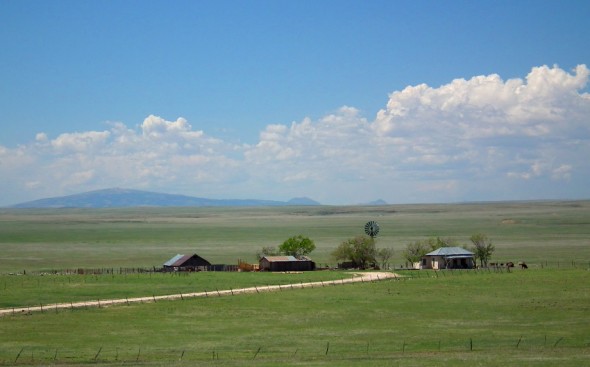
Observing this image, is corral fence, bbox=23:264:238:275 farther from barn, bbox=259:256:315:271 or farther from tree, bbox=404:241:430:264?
tree, bbox=404:241:430:264

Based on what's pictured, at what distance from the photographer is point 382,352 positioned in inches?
1732

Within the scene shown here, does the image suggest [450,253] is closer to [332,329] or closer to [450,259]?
[450,259]

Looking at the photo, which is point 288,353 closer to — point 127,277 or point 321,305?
point 321,305

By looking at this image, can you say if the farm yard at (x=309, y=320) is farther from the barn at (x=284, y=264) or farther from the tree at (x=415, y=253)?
the tree at (x=415, y=253)

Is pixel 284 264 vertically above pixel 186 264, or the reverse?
pixel 186 264

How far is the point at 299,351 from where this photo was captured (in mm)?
44875

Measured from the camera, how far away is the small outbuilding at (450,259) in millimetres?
100375

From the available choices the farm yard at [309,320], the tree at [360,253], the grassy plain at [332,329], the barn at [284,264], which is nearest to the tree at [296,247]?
the tree at [360,253]

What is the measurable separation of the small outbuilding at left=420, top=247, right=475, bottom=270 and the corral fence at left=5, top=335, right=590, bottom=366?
52.0 meters

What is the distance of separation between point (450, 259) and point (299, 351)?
58.4m

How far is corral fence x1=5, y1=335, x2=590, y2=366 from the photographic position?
41781 millimetres

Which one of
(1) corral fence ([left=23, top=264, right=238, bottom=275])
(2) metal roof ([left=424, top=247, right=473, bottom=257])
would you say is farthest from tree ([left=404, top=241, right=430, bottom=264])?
(1) corral fence ([left=23, top=264, right=238, bottom=275])

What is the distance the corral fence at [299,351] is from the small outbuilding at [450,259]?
51978mm

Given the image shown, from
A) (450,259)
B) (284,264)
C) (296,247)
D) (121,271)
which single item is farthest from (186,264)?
(450,259)
